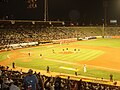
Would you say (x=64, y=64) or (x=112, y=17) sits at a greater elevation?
(x=112, y=17)

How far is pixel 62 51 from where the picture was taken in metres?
52.0

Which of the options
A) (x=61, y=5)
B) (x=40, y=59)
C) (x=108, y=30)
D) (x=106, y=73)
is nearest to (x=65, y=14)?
(x=61, y=5)

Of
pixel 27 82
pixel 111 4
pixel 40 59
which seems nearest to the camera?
pixel 27 82

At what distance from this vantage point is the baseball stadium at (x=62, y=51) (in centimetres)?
3127

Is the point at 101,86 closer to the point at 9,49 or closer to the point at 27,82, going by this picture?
the point at 27,82

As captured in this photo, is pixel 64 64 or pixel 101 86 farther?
pixel 64 64

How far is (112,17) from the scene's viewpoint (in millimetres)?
112438

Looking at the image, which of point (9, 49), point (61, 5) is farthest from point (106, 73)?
point (61, 5)

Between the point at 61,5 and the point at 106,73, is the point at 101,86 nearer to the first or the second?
the point at 106,73

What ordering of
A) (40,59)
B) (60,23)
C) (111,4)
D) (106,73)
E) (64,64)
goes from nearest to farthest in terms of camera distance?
1. (106,73)
2. (64,64)
3. (40,59)
4. (60,23)
5. (111,4)

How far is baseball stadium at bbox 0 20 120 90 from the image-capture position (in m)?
31.3

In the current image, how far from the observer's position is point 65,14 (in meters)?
98.6

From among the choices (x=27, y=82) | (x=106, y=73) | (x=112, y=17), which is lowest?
(x=106, y=73)

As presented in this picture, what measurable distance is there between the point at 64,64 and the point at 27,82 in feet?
87.4
